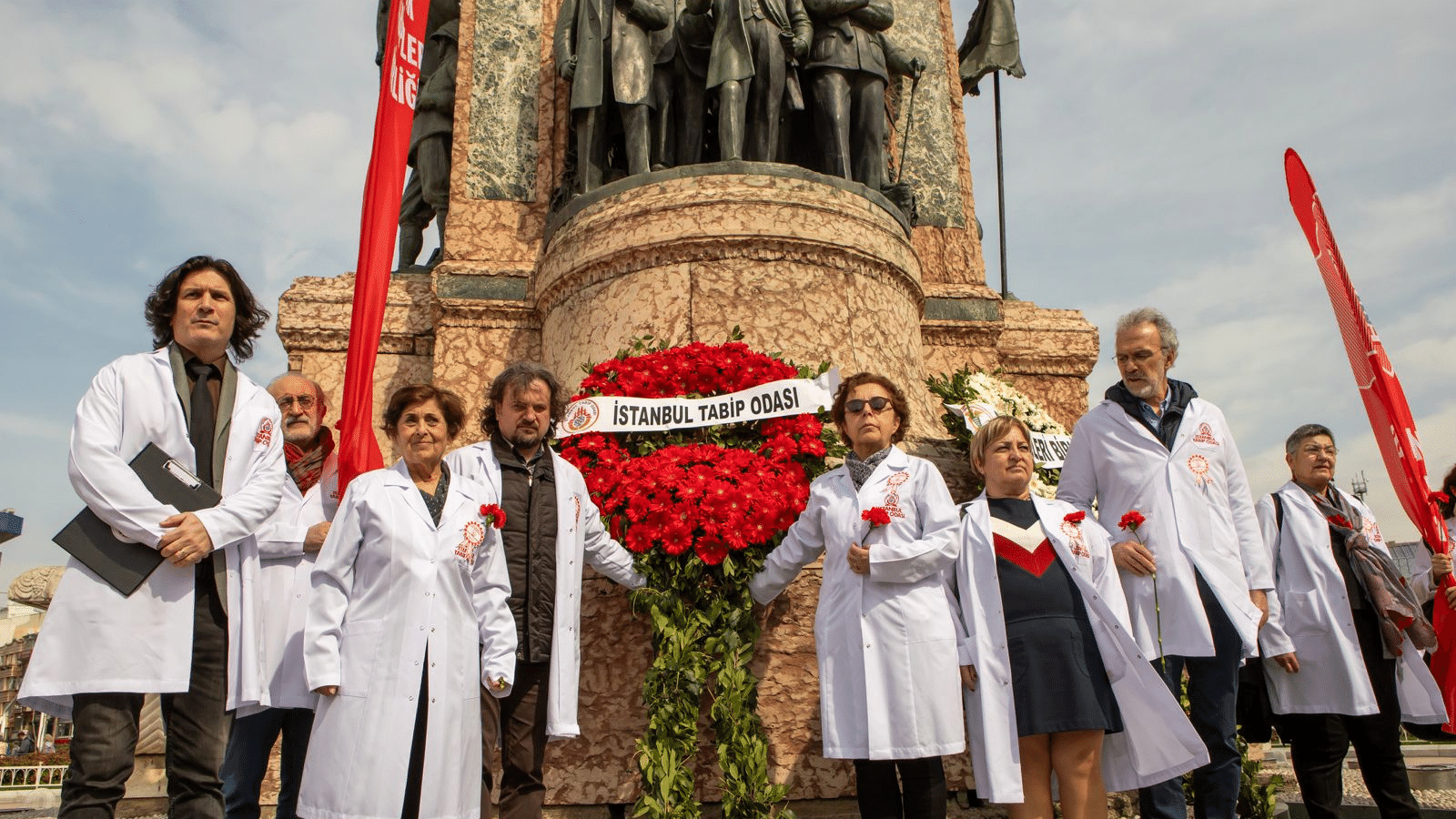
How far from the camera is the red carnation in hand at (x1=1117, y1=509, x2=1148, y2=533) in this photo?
13.5ft

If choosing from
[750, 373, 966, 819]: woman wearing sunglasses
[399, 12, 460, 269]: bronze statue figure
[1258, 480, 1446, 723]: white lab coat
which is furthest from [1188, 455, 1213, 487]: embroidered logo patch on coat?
[399, 12, 460, 269]: bronze statue figure

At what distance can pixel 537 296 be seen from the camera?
25.8ft

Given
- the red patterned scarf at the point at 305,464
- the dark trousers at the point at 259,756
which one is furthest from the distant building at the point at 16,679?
the dark trousers at the point at 259,756

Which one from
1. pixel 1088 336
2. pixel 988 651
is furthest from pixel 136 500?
pixel 1088 336

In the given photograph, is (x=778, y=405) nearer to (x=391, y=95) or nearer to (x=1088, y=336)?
(x=391, y=95)

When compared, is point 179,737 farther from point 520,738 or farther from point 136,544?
point 520,738

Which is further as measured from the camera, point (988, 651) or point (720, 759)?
point (720, 759)

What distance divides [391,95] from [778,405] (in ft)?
9.03

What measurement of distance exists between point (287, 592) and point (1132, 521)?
3.15m

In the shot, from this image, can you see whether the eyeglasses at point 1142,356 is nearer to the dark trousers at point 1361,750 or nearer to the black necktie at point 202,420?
the dark trousers at point 1361,750

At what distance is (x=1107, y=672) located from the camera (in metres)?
3.82

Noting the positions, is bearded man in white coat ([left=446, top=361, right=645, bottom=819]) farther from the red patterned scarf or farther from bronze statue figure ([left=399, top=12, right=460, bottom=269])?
bronze statue figure ([left=399, top=12, right=460, bottom=269])

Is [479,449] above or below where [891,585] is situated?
above

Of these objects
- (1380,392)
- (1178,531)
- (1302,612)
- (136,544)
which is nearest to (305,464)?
(136,544)
